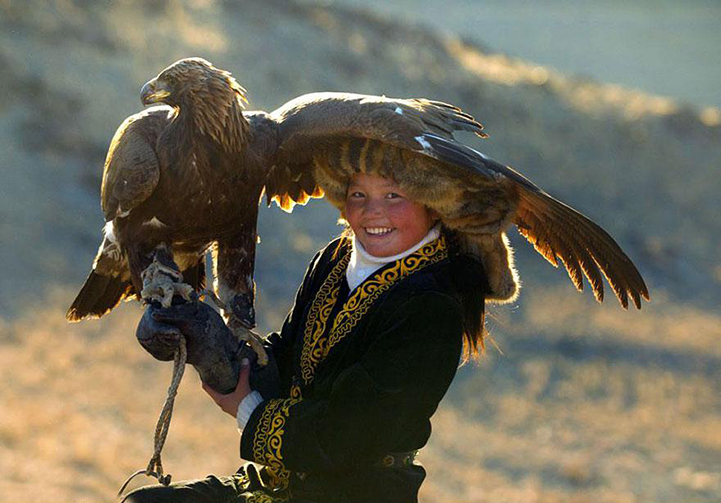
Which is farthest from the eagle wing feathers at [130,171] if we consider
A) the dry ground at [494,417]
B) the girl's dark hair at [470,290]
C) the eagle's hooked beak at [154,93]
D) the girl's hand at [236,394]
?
the dry ground at [494,417]

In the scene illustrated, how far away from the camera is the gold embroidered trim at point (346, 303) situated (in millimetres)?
3068

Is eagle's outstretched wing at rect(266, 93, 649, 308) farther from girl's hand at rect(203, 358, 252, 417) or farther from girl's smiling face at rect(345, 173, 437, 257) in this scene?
girl's hand at rect(203, 358, 252, 417)

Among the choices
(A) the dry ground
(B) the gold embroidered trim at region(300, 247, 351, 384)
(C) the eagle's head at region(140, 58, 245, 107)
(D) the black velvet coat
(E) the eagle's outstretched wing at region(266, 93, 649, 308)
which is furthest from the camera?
(A) the dry ground

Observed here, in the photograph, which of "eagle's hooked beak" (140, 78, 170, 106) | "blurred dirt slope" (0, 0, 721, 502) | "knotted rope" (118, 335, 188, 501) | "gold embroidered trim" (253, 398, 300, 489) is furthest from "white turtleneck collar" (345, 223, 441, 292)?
"blurred dirt slope" (0, 0, 721, 502)

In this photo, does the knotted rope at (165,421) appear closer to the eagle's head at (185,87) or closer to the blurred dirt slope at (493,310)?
the eagle's head at (185,87)

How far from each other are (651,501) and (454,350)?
742 cm

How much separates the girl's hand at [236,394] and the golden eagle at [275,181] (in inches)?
11.4

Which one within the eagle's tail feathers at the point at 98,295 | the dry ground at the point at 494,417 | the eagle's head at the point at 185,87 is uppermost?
the dry ground at the point at 494,417

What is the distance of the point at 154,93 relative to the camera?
10.7 ft

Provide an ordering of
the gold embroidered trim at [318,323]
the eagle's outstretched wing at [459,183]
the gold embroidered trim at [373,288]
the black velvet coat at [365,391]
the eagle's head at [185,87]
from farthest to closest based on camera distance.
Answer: the eagle's head at [185,87] < the gold embroidered trim at [318,323] < the gold embroidered trim at [373,288] < the eagle's outstretched wing at [459,183] < the black velvet coat at [365,391]

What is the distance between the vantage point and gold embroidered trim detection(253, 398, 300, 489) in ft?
9.68

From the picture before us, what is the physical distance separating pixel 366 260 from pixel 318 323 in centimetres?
24

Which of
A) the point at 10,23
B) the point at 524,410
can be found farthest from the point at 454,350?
the point at 10,23

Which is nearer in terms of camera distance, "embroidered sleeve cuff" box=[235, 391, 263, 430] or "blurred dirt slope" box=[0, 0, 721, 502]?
"embroidered sleeve cuff" box=[235, 391, 263, 430]
